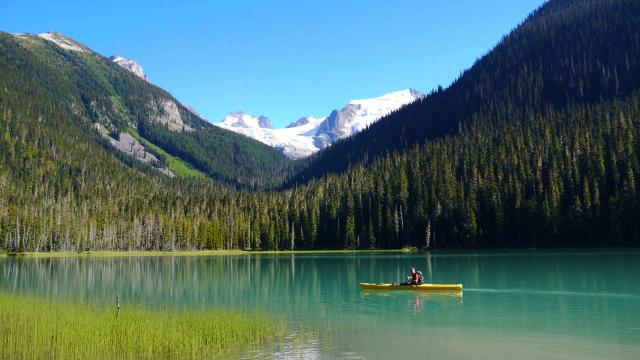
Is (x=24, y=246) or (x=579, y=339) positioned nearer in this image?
(x=579, y=339)

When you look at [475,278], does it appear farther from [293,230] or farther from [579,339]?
[293,230]

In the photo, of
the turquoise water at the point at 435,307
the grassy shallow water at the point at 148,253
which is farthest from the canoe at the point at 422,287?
the grassy shallow water at the point at 148,253

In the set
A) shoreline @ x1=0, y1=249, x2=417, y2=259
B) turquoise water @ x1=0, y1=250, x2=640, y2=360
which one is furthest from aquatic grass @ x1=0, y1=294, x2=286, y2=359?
shoreline @ x1=0, y1=249, x2=417, y2=259

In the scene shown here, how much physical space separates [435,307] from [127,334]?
2663cm

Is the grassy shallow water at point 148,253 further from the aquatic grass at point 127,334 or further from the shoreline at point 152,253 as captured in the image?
the aquatic grass at point 127,334

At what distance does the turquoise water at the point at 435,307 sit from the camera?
28594 millimetres

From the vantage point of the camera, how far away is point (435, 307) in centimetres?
4569

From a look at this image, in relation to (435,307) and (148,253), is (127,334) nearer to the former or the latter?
(435,307)

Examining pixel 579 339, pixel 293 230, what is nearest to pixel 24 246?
pixel 293 230

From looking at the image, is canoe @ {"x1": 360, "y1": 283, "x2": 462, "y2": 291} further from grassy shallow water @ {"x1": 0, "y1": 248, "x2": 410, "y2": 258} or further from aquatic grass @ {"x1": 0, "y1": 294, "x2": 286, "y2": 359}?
grassy shallow water @ {"x1": 0, "y1": 248, "x2": 410, "y2": 258}

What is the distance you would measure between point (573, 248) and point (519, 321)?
102 m

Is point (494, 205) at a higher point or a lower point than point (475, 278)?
higher

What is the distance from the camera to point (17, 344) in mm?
26281

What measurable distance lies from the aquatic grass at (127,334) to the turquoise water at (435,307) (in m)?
2.40
